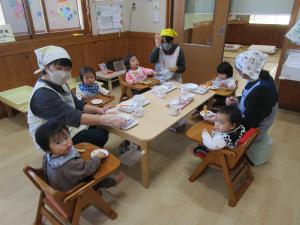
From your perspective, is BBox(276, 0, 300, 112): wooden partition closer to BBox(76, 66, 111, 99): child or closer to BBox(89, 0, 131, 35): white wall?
BBox(76, 66, 111, 99): child

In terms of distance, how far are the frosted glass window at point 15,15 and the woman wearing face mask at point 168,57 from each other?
6.08ft

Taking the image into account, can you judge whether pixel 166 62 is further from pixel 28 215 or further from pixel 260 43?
pixel 260 43

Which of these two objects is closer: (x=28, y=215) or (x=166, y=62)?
(x=28, y=215)

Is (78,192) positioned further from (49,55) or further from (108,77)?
(108,77)

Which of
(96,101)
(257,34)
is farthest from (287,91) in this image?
(257,34)

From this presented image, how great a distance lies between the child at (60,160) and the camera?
1198mm

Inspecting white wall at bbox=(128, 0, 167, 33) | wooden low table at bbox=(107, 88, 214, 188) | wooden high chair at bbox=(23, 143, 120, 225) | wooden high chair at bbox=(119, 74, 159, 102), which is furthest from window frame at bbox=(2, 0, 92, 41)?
wooden high chair at bbox=(23, 143, 120, 225)

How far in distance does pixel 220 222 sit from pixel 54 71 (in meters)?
1.57

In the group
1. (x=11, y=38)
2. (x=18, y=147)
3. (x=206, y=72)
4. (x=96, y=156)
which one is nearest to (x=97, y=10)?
(x=11, y=38)

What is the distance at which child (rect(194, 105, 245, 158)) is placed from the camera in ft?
5.18

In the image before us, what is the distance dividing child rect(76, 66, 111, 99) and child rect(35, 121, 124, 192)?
1305mm

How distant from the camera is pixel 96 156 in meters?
A: 1.40

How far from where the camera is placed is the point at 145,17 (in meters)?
4.14

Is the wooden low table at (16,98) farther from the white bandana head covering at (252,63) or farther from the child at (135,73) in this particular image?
the white bandana head covering at (252,63)
